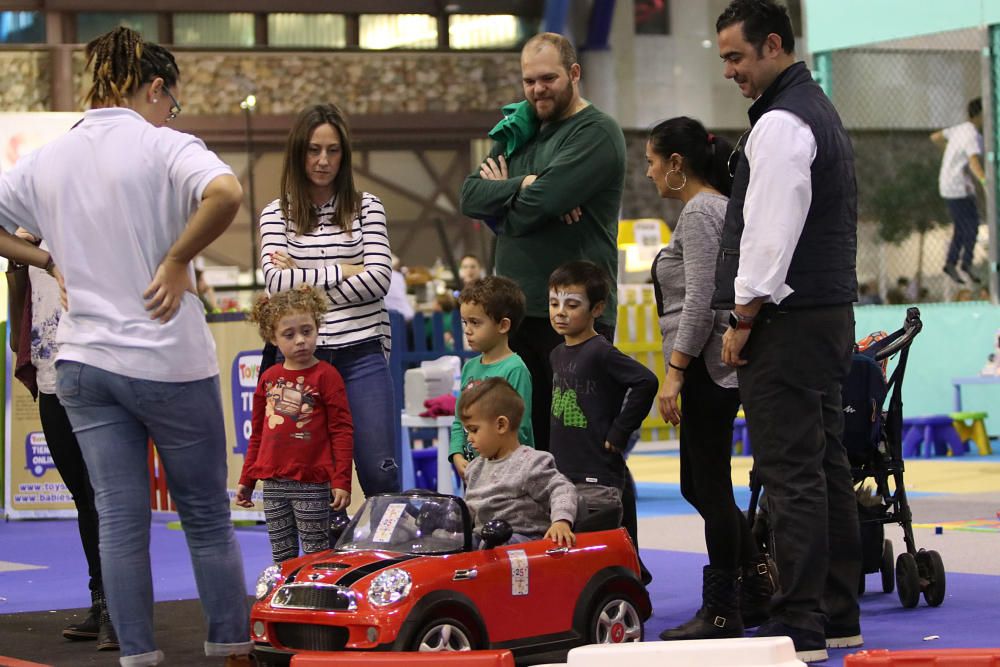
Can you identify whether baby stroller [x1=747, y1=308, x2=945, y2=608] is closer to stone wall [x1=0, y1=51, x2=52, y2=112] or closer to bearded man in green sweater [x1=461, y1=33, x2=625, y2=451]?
bearded man in green sweater [x1=461, y1=33, x2=625, y2=451]

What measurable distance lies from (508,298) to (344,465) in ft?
2.56

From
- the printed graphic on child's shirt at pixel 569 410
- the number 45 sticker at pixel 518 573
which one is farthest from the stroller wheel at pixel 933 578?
the number 45 sticker at pixel 518 573

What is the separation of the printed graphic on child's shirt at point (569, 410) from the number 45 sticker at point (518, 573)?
2.40 feet

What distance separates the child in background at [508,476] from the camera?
15.1ft

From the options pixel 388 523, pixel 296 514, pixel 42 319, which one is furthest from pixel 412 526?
pixel 42 319

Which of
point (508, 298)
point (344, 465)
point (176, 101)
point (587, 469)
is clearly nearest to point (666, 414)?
point (587, 469)

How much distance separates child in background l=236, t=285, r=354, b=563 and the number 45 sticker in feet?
2.85

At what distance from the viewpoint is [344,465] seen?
5090 millimetres

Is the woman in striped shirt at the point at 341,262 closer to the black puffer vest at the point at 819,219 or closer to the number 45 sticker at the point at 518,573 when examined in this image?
the number 45 sticker at the point at 518,573

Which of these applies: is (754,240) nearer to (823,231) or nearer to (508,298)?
(823,231)

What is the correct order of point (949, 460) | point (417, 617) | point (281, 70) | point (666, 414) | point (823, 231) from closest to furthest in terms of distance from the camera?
point (417, 617) < point (823, 231) < point (666, 414) < point (949, 460) < point (281, 70)

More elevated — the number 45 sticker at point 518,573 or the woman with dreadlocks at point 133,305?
the woman with dreadlocks at point 133,305

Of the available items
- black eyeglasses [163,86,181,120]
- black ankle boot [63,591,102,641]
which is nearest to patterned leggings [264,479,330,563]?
Result: black ankle boot [63,591,102,641]

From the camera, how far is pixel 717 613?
4.98 metres
